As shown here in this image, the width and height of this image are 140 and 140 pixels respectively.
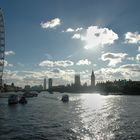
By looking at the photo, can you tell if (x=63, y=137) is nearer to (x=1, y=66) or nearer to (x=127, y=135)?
(x=127, y=135)

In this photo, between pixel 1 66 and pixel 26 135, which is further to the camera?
pixel 1 66

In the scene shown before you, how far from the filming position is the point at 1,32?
164 metres

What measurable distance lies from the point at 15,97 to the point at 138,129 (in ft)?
314

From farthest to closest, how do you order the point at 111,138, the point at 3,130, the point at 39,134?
the point at 3,130 → the point at 39,134 → the point at 111,138

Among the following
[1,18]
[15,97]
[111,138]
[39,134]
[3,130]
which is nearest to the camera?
[111,138]

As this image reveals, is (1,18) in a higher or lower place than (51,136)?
higher

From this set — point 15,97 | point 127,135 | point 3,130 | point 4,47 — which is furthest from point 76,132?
point 4,47

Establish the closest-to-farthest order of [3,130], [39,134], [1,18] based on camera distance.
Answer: [39,134]
[3,130]
[1,18]

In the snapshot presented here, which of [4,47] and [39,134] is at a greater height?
[4,47]

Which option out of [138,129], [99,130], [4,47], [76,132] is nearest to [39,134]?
[76,132]

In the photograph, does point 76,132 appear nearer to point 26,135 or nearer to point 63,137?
point 63,137

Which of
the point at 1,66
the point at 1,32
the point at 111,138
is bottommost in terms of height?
the point at 111,138

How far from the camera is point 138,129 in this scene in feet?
200

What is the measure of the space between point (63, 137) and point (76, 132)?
595 cm
